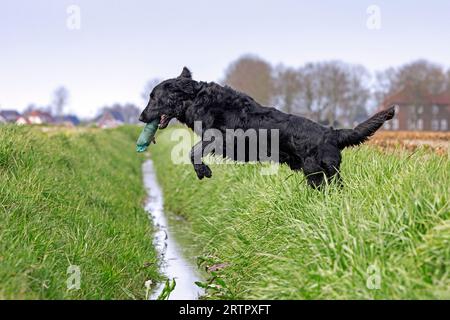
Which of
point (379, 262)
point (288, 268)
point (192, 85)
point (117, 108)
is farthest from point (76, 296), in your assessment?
point (117, 108)

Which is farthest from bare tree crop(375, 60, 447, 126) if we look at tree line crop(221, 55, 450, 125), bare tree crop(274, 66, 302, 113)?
bare tree crop(274, 66, 302, 113)

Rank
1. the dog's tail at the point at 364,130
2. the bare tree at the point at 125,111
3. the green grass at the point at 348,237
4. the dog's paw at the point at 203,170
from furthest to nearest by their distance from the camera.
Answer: the bare tree at the point at 125,111 → the dog's paw at the point at 203,170 → the dog's tail at the point at 364,130 → the green grass at the point at 348,237

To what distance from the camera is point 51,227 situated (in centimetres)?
612

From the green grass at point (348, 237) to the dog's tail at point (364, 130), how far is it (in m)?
0.38

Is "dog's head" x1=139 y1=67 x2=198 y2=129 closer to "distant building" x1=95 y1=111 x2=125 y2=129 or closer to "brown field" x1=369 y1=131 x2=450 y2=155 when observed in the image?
"brown field" x1=369 y1=131 x2=450 y2=155

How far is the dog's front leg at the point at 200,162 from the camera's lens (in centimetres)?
646

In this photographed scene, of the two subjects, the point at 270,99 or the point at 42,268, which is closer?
the point at 42,268

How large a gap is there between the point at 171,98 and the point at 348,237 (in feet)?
10.3

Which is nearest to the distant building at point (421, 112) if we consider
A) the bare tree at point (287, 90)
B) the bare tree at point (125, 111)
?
the bare tree at point (287, 90)

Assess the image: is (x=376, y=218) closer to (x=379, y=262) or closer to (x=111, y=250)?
(x=379, y=262)

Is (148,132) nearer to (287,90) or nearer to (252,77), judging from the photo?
(252,77)

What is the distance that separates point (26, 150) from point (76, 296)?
3992mm

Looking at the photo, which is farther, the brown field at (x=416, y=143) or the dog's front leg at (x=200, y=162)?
the brown field at (x=416, y=143)

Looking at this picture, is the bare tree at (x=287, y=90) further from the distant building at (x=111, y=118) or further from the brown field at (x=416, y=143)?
the distant building at (x=111, y=118)
